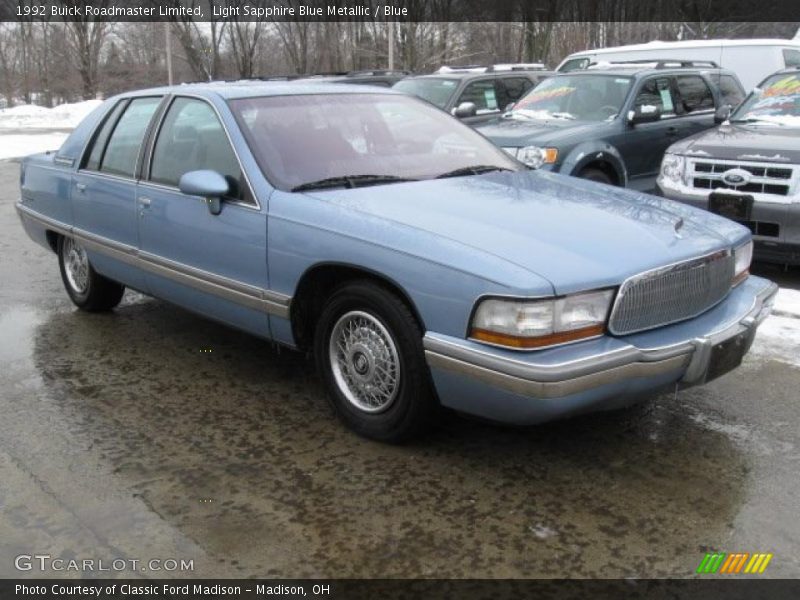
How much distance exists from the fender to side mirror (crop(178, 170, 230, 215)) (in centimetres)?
434

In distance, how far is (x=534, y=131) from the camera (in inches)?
324

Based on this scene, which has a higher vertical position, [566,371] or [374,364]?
[566,371]

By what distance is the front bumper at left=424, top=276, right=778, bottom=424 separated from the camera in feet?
10.0

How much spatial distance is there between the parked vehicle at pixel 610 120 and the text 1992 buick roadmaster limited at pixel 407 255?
3.12 m

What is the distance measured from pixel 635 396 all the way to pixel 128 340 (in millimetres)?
3427

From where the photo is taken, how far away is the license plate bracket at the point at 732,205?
628 centimetres

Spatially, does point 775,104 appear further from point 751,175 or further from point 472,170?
point 472,170

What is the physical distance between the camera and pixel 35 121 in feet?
101

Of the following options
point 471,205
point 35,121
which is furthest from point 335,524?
point 35,121

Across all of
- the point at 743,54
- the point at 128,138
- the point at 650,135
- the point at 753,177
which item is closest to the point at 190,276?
the point at 128,138

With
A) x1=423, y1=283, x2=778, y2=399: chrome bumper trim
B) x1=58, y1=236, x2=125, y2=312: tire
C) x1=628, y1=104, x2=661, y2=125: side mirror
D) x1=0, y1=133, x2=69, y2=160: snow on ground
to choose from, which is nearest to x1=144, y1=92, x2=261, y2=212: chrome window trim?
x1=58, y1=236, x2=125, y2=312: tire

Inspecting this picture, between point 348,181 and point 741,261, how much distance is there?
199 centimetres

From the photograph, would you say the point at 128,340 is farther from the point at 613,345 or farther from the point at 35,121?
the point at 35,121

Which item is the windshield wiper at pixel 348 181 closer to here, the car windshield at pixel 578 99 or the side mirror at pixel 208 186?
the side mirror at pixel 208 186
